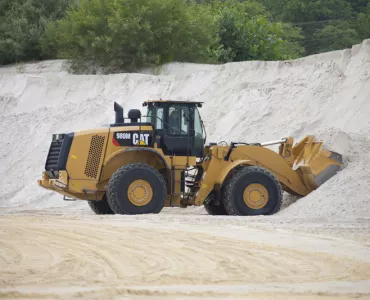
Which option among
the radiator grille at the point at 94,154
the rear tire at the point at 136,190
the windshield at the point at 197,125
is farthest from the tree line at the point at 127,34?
the rear tire at the point at 136,190

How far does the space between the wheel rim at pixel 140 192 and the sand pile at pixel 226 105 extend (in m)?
2.82

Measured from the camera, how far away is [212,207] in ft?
65.7

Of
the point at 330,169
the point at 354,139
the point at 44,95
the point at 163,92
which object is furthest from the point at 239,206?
the point at 44,95

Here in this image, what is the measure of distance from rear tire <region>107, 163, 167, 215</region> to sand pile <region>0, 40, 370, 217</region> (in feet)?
8.69

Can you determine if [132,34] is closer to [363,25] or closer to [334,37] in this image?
[363,25]

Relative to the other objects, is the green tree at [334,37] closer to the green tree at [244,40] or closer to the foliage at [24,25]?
the green tree at [244,40]

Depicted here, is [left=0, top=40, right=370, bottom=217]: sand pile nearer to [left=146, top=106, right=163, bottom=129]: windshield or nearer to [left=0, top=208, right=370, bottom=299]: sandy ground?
[left=146, top=106, right=163, bottom=129]: windshield

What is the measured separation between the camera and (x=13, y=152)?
3247 centimetres

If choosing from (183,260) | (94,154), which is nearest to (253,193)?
(94,154)

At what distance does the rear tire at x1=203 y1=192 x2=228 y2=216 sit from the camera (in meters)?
19.6

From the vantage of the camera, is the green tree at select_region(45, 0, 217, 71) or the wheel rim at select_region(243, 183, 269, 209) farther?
the green tree at select_region(45, 0, 217, 71)

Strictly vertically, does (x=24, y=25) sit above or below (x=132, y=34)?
above

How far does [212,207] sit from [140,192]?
2.27 meters

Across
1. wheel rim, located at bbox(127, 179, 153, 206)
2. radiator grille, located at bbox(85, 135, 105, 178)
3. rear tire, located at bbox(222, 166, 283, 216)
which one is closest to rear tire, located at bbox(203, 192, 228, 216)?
rear tire, located at bbox(222, 166, 283, 216)
